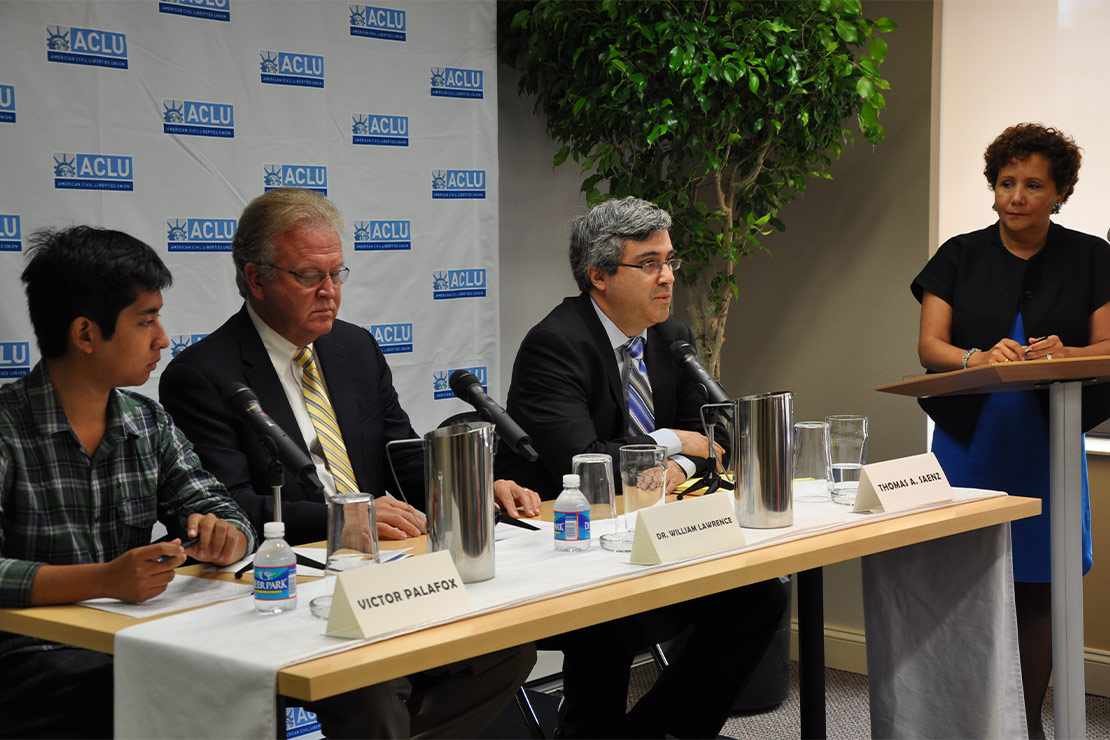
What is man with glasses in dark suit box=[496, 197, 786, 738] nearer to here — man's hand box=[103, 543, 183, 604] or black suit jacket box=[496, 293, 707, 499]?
black suit jacket box=[496, 293, 707, 499]

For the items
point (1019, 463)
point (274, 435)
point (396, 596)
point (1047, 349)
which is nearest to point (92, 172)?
point (274, 435)

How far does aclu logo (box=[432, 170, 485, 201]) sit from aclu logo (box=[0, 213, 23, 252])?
1.33m

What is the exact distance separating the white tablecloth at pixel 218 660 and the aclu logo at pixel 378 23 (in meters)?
2.32

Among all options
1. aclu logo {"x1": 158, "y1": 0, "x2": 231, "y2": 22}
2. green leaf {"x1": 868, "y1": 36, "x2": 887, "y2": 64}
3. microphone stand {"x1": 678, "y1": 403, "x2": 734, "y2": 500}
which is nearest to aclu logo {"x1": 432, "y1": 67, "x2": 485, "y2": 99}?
aclu logo {"x1": 158, "y1": 0, "x2": 231, "y2": 22}

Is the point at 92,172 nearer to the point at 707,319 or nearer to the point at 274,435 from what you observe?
the point at 274,435

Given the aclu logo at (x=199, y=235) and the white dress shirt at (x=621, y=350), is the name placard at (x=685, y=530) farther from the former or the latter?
the aclu logo at (x=199, y=235)

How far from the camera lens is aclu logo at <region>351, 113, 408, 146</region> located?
3.46 metres

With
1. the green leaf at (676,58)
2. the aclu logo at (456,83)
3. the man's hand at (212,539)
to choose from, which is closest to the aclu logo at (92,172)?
the aclu logo at (456,83)

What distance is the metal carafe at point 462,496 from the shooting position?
5.38 feet

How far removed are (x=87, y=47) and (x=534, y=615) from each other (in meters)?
2.18

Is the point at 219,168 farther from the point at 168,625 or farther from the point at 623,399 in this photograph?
the point at 168,625

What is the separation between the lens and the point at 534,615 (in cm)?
149

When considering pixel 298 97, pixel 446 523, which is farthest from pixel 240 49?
pixel 446 523

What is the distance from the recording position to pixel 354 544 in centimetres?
160
